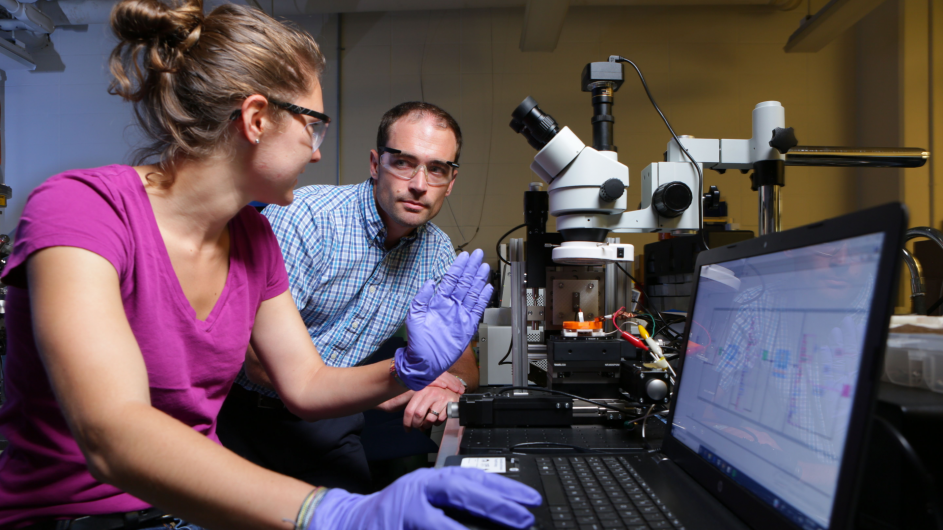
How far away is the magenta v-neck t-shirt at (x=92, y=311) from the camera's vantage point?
1.93 ft

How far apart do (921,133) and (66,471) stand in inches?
149

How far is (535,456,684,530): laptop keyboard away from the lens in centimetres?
48

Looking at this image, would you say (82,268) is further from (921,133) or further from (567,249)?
(921,133)

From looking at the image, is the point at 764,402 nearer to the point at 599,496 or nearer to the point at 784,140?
the point at 599,496

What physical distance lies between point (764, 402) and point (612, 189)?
1.84ft

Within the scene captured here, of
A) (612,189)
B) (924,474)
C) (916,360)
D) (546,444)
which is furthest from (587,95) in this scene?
(924,474)

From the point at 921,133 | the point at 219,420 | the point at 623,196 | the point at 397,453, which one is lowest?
the point at 397,453

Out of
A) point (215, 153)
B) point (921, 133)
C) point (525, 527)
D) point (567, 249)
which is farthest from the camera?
point (921, 133)

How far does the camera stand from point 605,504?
0.52 metres

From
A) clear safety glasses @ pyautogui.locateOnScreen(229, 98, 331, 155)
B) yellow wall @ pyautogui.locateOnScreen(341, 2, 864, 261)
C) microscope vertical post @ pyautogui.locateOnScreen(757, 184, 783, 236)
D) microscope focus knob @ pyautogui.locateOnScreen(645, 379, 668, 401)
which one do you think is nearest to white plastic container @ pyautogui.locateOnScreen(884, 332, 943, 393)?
microscope focus knob @ pyautogui.locateOnScreen(645, 379, 668, 401)

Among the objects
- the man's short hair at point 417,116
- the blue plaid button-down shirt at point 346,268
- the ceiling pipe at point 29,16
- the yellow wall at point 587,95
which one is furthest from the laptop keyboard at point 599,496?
the ceiling pipe at point 29,16

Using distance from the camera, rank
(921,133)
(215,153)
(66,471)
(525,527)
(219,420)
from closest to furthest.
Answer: (525,527), (66,471), (215,153), (219,420), (921,133)

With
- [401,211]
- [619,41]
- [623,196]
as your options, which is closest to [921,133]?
[619,41]

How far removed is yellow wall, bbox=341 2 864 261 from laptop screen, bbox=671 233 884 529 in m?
2.78
